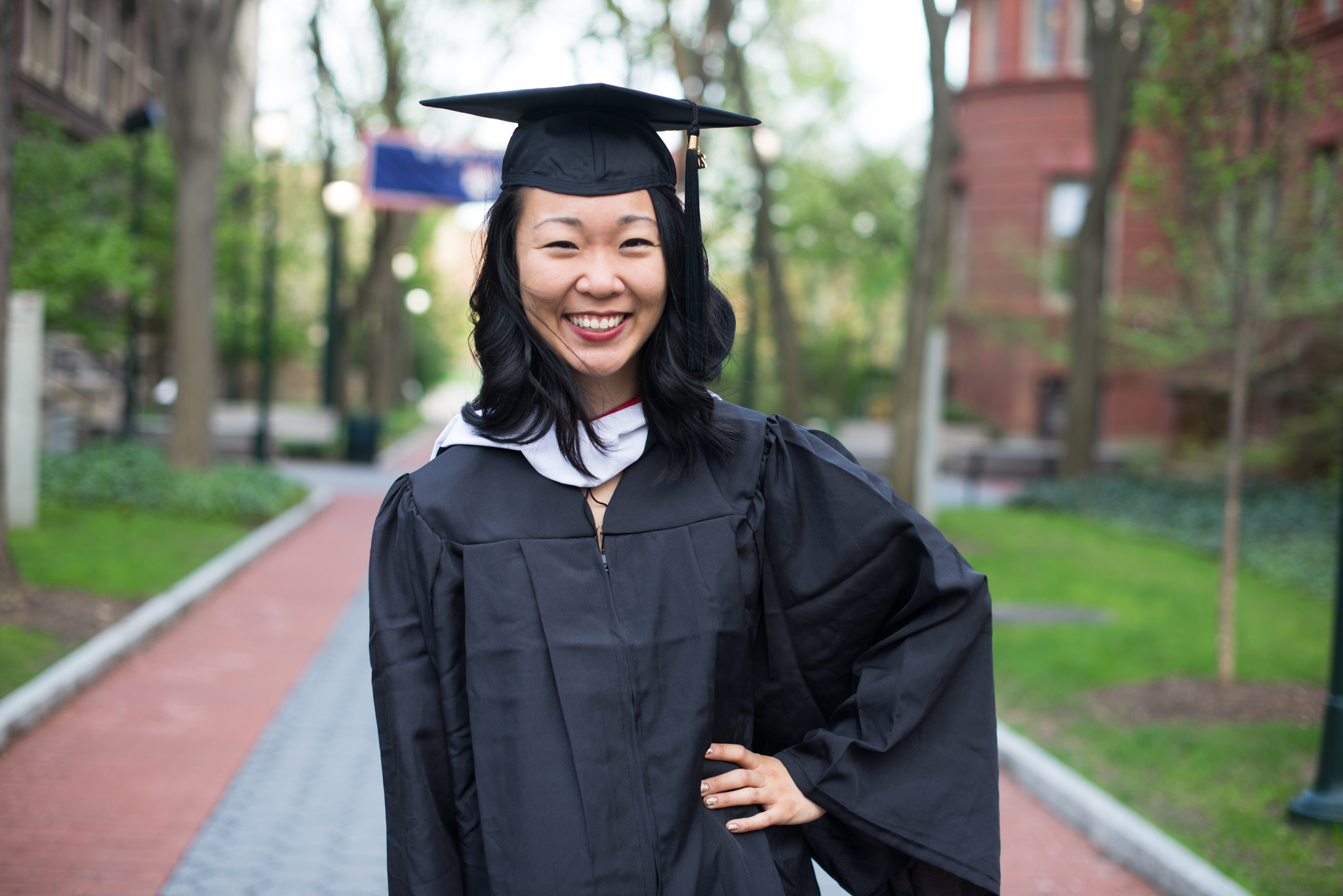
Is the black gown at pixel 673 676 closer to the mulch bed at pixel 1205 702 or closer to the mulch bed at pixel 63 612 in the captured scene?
the mulch bed at pixel 1205 702

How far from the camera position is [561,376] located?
2.01 metres

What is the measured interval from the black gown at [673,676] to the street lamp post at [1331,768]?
11.9 ft

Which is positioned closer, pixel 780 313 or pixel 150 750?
pixel 150 750

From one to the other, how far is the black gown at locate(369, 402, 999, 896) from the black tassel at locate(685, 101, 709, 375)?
14cm

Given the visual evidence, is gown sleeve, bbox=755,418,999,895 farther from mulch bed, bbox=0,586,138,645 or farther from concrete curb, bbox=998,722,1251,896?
mulch bed, bbox=0,586,138,645

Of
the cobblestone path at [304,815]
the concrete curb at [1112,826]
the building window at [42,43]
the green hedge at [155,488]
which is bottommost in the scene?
the cobblestone path at [304,815]

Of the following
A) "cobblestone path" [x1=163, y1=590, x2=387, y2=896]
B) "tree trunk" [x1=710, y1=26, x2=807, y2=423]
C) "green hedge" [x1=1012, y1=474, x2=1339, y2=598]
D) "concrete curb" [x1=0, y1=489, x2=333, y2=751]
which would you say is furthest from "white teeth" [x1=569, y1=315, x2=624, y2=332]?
"tree trunk" [x1=710, y1=26, x2=807, y2=423]

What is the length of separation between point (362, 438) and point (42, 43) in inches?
299

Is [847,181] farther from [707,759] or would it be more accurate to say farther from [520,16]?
[707,759]

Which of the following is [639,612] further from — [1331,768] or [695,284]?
[1331,768]

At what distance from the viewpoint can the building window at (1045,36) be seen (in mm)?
23484

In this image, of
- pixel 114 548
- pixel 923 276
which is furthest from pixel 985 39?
pixel 114 548

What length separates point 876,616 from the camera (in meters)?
2.05

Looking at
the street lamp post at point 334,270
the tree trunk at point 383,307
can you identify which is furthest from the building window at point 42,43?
the tree trunk at point 383,307
